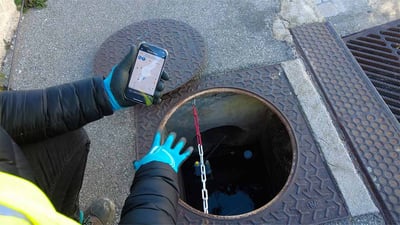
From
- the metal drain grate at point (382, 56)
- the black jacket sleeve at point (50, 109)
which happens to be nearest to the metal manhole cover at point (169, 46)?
the black jacket sleeve at point (50, 109)

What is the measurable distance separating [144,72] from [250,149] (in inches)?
64.8

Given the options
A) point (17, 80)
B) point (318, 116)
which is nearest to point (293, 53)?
point (318, 116)

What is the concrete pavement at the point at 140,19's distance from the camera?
2463 mm

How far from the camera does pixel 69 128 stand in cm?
177

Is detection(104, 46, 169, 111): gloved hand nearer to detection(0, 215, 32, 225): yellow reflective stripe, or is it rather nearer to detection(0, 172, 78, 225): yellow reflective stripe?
detection(0, 172, 78, 225): yellow reflective stripe

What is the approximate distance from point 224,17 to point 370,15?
1209 millimetres

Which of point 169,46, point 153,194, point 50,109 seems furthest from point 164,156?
point 169,46

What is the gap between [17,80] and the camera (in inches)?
107

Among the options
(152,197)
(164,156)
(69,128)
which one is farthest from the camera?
(69,128)

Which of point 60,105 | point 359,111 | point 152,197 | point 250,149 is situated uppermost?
point 60,105

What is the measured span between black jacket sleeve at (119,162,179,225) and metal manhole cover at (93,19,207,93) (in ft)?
3.31

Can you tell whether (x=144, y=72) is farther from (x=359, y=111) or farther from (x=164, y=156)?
(x=359, y=111)

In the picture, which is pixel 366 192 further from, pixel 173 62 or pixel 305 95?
pixel 173 62

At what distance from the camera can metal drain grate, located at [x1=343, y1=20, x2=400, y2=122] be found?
2.55m
